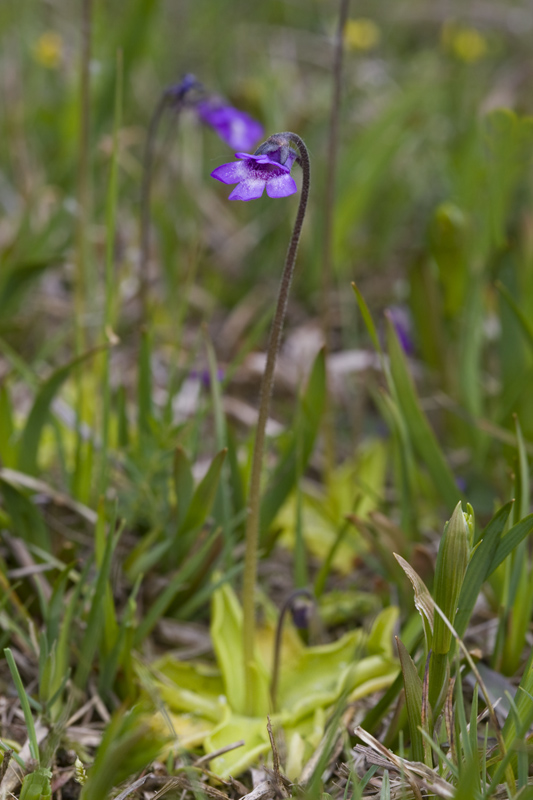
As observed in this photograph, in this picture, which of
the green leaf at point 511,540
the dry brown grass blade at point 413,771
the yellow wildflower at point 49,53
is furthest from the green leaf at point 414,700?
the yellow wildflower at point 49,53

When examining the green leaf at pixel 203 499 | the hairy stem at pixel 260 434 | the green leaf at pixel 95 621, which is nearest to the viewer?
the hairy stem at pixel 260 434

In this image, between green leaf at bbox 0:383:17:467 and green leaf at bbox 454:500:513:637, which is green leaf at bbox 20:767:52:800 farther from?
green leaf at bbox 0:383:17:467

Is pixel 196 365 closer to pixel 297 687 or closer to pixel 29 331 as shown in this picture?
pixel 29 331

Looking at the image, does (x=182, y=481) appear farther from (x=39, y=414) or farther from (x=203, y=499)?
(x=39, y=414)

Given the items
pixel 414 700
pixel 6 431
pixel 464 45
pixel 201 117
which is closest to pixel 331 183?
pixel 201 117

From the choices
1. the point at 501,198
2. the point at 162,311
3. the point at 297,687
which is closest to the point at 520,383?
the point at 501,198

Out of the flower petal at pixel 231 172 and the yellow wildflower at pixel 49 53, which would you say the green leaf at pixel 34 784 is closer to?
the flower petal at pixel 231 172

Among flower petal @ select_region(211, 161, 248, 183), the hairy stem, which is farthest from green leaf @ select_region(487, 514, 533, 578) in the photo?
flower petal @ select_region(211, 161, 248, 183)
